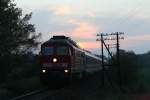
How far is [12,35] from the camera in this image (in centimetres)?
5903

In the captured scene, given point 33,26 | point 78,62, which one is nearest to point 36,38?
point 33,26

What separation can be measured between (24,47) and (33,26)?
266cm

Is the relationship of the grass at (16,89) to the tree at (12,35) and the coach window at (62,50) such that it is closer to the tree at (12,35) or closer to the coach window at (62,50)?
the coach window at (62,50)

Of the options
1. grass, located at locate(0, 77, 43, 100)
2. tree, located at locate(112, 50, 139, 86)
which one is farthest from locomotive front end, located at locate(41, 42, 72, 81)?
tree, located at locate(112, 50, 139, 86)

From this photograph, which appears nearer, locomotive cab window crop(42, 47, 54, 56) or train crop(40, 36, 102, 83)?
train crop(40, 36, 102, 83)

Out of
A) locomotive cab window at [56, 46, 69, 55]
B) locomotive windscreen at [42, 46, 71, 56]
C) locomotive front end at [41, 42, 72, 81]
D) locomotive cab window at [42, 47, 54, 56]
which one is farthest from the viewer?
locomotive cab window at [42, 47, 54, 56]

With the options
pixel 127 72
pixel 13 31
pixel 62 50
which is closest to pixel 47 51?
pixel 62 50

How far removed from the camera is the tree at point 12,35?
56406mm

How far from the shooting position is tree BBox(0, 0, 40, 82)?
56406 mm

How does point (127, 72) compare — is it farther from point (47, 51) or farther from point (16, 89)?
point (16, 89)

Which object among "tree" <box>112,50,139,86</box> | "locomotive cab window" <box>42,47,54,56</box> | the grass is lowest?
the grass

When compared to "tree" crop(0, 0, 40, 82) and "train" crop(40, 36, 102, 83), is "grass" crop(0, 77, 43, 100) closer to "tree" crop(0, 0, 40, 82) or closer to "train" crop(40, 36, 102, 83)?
"train" crop(40, 36, 102, 83)

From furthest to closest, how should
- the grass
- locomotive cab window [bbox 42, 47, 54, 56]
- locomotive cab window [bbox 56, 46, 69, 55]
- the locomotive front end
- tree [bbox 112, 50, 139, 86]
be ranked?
tree [bbox 112, 50, 139, 86] < locomotive cab window [bbox 42, 47, 54, 56] < locomotive cab window [bbox 56, 46, 69, 55] < the locomotive front end < the grass

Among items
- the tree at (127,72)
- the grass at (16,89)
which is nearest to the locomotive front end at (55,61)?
the grass at (16,89)
